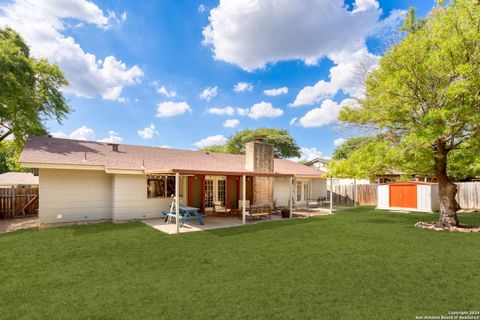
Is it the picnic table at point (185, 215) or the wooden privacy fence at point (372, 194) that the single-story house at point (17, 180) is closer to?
the picnic table at point (185, 215)

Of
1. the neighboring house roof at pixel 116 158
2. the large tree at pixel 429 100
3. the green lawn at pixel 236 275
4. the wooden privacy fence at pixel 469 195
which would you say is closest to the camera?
the green lawn at pixel 236 275

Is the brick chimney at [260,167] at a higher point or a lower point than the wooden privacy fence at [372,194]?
higher

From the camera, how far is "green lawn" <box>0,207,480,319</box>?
3.91m

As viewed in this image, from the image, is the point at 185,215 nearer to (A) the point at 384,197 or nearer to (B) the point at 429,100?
(B) the point at 429,100

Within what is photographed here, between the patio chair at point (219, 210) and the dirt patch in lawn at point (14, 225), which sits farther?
the patio chair at point (219, 210)

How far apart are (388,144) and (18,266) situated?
13066 millimetres

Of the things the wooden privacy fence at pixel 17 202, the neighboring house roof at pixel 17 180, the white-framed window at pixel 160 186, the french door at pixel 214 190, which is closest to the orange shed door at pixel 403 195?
the french door at pixel 214 190

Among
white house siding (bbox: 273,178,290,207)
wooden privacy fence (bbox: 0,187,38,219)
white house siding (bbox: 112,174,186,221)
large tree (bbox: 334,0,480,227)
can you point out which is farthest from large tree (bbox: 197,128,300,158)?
wooden privacy fence (bbox: 0,187,38,219)

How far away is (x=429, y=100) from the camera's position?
9.73m

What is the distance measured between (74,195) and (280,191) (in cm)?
1296

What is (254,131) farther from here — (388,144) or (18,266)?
(18,266)

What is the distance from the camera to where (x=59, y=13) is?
11305 millimetres

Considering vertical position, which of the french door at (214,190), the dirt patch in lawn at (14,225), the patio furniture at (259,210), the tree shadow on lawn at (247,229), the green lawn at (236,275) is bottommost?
the dirt patch in lawn at (14,225)

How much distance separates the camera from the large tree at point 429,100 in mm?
8469
